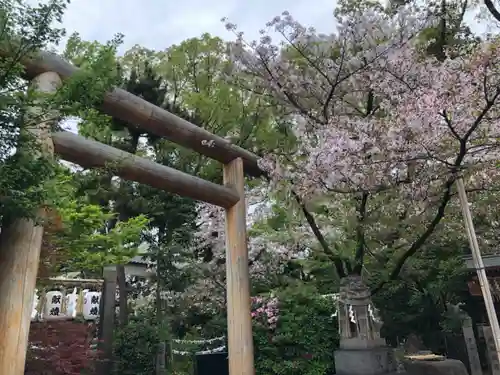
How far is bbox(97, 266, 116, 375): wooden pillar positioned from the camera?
6.19 m

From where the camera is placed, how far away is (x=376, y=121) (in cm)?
483

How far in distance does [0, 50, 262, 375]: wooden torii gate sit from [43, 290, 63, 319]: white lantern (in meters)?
2.52

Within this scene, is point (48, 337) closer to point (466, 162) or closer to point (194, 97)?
point (194, 97)

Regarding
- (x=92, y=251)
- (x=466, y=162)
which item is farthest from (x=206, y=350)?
(x=466, y=162)

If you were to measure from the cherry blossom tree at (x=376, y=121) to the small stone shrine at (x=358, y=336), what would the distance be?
14.3 inches

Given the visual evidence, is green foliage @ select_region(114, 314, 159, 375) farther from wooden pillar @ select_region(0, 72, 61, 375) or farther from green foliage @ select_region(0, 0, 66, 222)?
green foliage @ select_region(0, 0, 66, 222)

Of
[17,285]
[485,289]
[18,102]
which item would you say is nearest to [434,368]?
[485,289]

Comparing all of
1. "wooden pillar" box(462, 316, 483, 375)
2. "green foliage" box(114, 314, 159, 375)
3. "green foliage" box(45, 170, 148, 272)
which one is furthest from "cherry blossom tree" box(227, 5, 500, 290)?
"green foliage" box(114, 314, 159, 375)

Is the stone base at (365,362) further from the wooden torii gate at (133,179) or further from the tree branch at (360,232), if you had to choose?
the wooden torii gate at (133,179)

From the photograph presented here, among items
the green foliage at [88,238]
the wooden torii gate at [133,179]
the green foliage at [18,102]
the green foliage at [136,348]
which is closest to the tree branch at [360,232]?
the wooden torii gate at [133,179]

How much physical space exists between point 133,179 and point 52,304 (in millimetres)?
2644

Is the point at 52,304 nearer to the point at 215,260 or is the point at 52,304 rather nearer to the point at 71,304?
the point at 71,304

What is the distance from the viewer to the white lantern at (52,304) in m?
5.32

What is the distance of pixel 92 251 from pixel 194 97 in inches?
147
